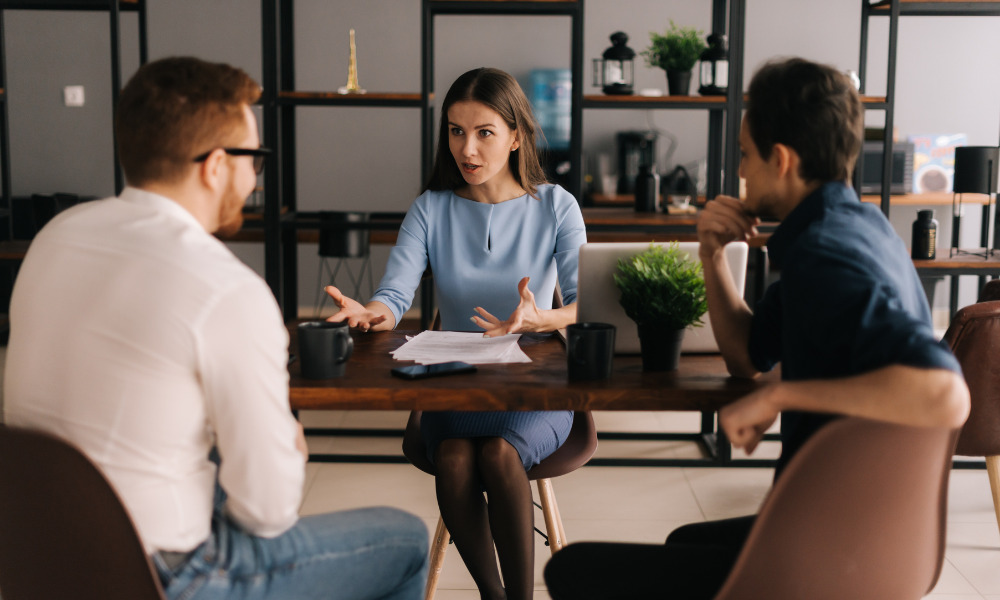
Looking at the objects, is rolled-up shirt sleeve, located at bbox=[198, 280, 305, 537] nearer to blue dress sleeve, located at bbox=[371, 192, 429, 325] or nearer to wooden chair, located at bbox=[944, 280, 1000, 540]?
blue dress sleeve, located at bbox=[371, 192, 429, 325]

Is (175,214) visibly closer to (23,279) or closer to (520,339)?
(23,279)

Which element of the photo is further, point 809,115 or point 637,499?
point 637,499

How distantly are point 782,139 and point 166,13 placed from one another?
6101 millimetres

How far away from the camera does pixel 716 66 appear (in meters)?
3.37

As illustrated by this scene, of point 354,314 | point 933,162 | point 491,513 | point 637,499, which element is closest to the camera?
point 491,513

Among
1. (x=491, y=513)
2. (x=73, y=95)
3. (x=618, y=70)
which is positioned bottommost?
(x=491, y=513)

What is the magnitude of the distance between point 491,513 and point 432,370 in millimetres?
454

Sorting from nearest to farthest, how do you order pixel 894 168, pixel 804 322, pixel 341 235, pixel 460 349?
pixel 804 322, pixel 460 349, pixel 341 235, pixel 894 168

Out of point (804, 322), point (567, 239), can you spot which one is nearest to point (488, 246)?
point (567, 239)

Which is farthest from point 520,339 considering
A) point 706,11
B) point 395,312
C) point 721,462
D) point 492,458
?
point 706,11

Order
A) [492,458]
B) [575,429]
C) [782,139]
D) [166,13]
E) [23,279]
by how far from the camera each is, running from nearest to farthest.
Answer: [23,279], [782,139], [492,458], [575,429], [166,13]

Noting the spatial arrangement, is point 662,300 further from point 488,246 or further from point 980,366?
point 980,366

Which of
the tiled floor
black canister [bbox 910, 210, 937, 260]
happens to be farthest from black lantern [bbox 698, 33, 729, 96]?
the tiled floor

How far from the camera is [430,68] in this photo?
3.39 m
